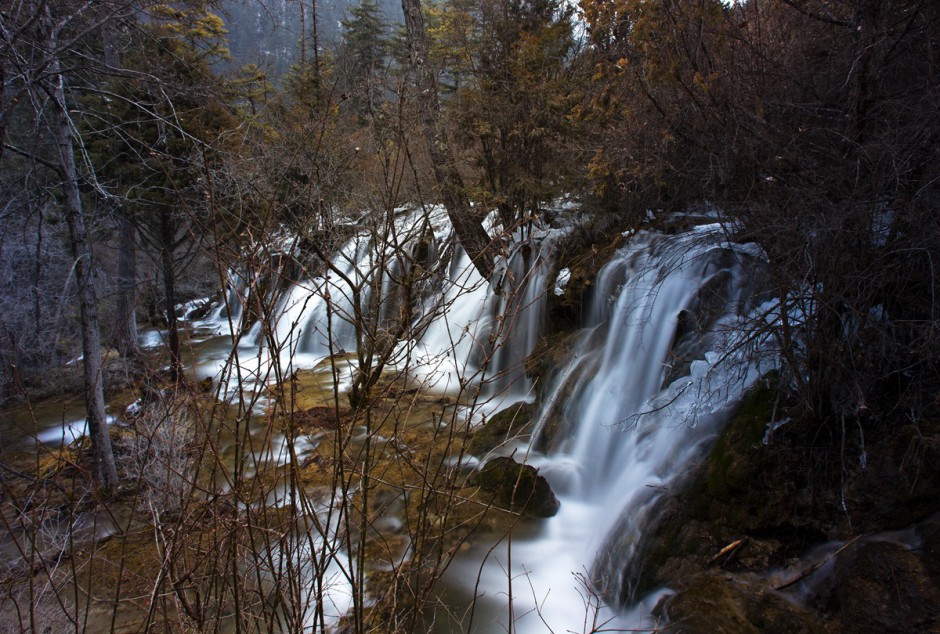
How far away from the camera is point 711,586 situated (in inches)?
146

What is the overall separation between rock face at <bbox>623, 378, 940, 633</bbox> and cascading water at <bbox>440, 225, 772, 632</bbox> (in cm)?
32

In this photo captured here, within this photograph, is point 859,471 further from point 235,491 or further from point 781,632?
point 235,491

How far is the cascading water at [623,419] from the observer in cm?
456

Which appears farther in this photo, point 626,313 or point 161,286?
point 161,286

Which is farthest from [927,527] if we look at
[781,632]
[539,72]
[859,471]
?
[539,72]

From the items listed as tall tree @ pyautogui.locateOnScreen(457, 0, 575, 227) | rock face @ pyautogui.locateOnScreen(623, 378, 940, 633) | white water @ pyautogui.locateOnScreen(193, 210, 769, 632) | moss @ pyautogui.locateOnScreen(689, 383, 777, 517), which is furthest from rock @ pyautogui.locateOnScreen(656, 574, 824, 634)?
tall tree @ pyautogui.locateOnScreen(457, 0, 575, 227)

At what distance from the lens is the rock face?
3.30 metres

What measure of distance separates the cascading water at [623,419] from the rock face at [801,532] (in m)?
0.32

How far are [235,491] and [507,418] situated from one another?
5.86 meters

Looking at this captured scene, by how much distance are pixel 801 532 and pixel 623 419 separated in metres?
1.85

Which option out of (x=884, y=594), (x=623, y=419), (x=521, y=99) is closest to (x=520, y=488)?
(x=623, y=419)

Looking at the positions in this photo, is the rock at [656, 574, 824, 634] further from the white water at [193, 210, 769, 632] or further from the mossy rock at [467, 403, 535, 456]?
the mossy rock at [467, 403, 535, 456]

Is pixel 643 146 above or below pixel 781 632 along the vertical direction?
above

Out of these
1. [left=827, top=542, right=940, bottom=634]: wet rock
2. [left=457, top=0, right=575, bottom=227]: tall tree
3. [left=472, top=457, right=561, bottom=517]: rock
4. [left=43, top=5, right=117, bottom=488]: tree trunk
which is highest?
[left=457, top=0, right=575, bottom=227]: tall tree
